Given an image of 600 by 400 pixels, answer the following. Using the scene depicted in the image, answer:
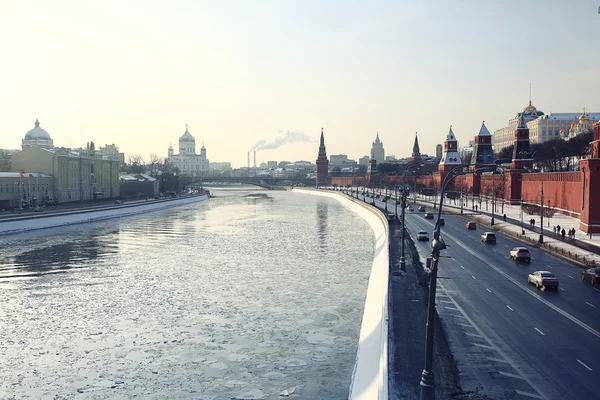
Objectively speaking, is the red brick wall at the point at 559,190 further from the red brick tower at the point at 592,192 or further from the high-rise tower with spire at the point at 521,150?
the red brick tower at the point at 592,192

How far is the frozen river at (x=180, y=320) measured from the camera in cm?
1332

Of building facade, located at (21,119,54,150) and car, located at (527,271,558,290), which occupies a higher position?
building facade, located at (21,119,54,150)

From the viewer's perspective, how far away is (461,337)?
14.8 m

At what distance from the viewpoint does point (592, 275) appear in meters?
21.0

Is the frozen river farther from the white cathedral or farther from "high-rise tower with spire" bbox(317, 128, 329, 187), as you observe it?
the white cathedral

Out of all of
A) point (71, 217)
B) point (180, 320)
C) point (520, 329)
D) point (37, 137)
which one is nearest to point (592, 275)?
point (520, 329)

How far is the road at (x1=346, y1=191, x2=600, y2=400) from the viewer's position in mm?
11766

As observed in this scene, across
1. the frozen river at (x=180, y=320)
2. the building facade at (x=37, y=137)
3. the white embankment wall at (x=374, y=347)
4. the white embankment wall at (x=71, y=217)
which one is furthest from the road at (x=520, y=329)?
the building facade at (x=37, y=137)

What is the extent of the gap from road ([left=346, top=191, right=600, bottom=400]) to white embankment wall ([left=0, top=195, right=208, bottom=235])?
111 feet

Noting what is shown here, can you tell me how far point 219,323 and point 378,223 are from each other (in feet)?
102

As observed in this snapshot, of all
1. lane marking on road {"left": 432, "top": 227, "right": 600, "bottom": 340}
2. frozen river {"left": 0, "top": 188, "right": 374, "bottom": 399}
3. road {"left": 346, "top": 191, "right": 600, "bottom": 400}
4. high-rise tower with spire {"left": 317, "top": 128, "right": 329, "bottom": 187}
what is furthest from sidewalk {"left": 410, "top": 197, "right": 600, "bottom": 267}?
high-rise tower with spire {"left": 317, "top": 128, "right": 329, "bottom": 187}

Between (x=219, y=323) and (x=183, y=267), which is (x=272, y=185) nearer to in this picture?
(x=183, y=267)

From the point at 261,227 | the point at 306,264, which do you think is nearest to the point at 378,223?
the point at 261,227

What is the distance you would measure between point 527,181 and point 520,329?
44.1 metres
